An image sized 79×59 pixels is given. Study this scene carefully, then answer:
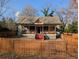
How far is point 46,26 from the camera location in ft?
185

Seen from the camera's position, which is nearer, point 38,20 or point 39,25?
point 39,25

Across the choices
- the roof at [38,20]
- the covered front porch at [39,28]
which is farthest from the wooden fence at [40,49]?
the roof at [38,20]

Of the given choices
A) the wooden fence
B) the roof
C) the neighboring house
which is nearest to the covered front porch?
the neighboring house

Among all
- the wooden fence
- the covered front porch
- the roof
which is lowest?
the wooden fence

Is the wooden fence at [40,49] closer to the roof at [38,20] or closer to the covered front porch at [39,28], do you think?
the covered front porch at [39,28]

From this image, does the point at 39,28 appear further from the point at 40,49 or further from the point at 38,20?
the point at 40,49

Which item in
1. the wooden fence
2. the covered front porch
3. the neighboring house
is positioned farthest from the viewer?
the neighboring house

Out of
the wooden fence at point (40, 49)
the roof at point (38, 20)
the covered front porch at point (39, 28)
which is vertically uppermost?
the roof at point (38, 20)

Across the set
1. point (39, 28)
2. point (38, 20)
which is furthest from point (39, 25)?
point (38, 20)

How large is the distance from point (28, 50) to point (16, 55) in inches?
49.1

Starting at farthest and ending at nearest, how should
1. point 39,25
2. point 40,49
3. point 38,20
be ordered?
point 38,20 < point 39,25 < point 40,49

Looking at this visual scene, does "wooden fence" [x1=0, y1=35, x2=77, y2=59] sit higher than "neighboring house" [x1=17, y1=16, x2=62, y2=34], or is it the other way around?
"neighboring house" [x1=17, y1=16, x2=62, y2=34]

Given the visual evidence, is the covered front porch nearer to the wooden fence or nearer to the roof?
the roof

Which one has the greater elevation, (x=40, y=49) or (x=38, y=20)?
(x=38, y=20)
